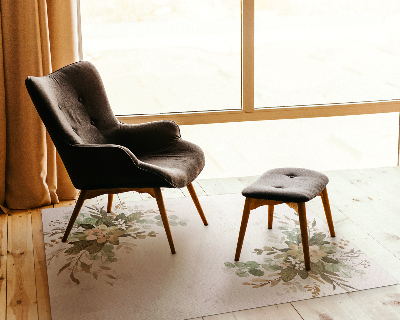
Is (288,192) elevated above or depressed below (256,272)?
above

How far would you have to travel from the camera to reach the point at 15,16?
9.43 feet

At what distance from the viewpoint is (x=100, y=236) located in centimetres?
265

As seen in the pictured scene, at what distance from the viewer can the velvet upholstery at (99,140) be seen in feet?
7.74

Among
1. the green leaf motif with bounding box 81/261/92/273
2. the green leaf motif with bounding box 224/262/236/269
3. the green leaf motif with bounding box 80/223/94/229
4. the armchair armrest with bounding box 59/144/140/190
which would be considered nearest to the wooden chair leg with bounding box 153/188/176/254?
the armchair armrest with bounding box 59/144/140/190

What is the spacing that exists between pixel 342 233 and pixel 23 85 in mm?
1997

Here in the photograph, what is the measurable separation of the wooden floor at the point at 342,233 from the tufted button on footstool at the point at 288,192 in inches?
10.5

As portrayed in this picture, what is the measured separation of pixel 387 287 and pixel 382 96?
2083 mm

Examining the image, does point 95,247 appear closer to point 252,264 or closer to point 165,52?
point 252,264

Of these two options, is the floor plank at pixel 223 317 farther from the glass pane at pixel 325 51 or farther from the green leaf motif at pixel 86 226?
the glass pane at pixel 325 51

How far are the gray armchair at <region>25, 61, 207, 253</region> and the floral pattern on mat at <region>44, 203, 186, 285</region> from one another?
0.32ft

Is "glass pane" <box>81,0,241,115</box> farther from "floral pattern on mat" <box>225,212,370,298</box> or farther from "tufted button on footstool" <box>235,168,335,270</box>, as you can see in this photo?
"floral pattern on mat" <box>225,212,370,298</box>

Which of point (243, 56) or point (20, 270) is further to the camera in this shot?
point (243, 56)

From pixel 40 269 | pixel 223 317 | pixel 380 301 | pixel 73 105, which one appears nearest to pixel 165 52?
pixel 73 105

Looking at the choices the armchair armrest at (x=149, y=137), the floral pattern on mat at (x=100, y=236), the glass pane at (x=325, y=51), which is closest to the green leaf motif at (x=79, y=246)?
A: the floral pattern on mat at (x=100, y=236)
